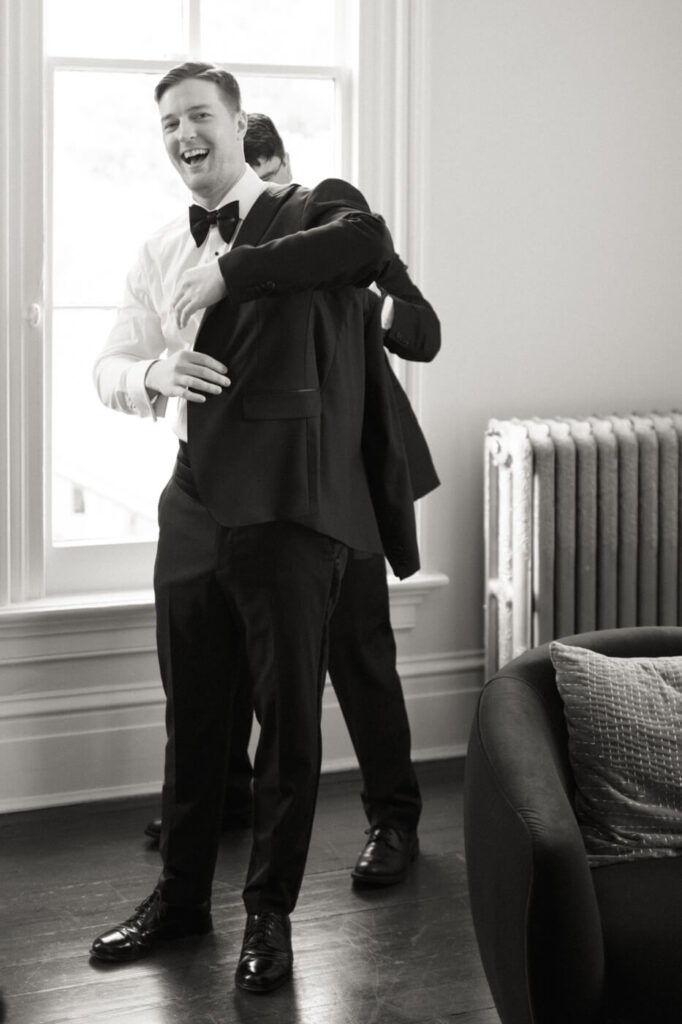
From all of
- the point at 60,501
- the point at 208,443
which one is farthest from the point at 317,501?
the point at 60,501

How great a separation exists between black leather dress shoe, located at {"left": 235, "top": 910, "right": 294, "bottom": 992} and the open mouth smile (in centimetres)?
140

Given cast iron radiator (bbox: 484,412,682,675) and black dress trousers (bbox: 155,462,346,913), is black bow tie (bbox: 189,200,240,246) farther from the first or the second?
cast iron radiator (bbox: 484,412,682,675)

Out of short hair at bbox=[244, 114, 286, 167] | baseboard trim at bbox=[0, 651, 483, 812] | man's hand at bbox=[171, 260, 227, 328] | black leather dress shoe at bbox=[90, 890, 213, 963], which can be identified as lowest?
black leather dress shoe at bbox=[90, 890, 213, 963]

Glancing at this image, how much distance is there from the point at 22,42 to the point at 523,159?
55.3 inches

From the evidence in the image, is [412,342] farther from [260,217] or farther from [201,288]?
[201,288]

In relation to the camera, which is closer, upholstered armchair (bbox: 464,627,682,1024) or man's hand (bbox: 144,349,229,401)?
upholstered armchair (bbox: 464,627,682,1024)

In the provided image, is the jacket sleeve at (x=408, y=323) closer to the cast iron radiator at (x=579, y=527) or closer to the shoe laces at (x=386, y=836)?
the cast iron radiator at (x=579, y=527)

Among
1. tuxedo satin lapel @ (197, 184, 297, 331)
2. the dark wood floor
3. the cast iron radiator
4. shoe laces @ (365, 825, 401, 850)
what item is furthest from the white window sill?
tuxedo satin lapel @ (197, 184, 297, 331)

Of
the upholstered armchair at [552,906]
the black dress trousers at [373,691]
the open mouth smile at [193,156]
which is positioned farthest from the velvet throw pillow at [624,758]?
the open mouth smile at [193,156]

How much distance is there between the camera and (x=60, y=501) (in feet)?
11.5

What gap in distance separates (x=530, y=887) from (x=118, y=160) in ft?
7.58

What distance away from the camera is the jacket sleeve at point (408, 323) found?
2.88 m

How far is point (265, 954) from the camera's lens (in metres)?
2.48

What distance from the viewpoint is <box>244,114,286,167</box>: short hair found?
3068 mm
